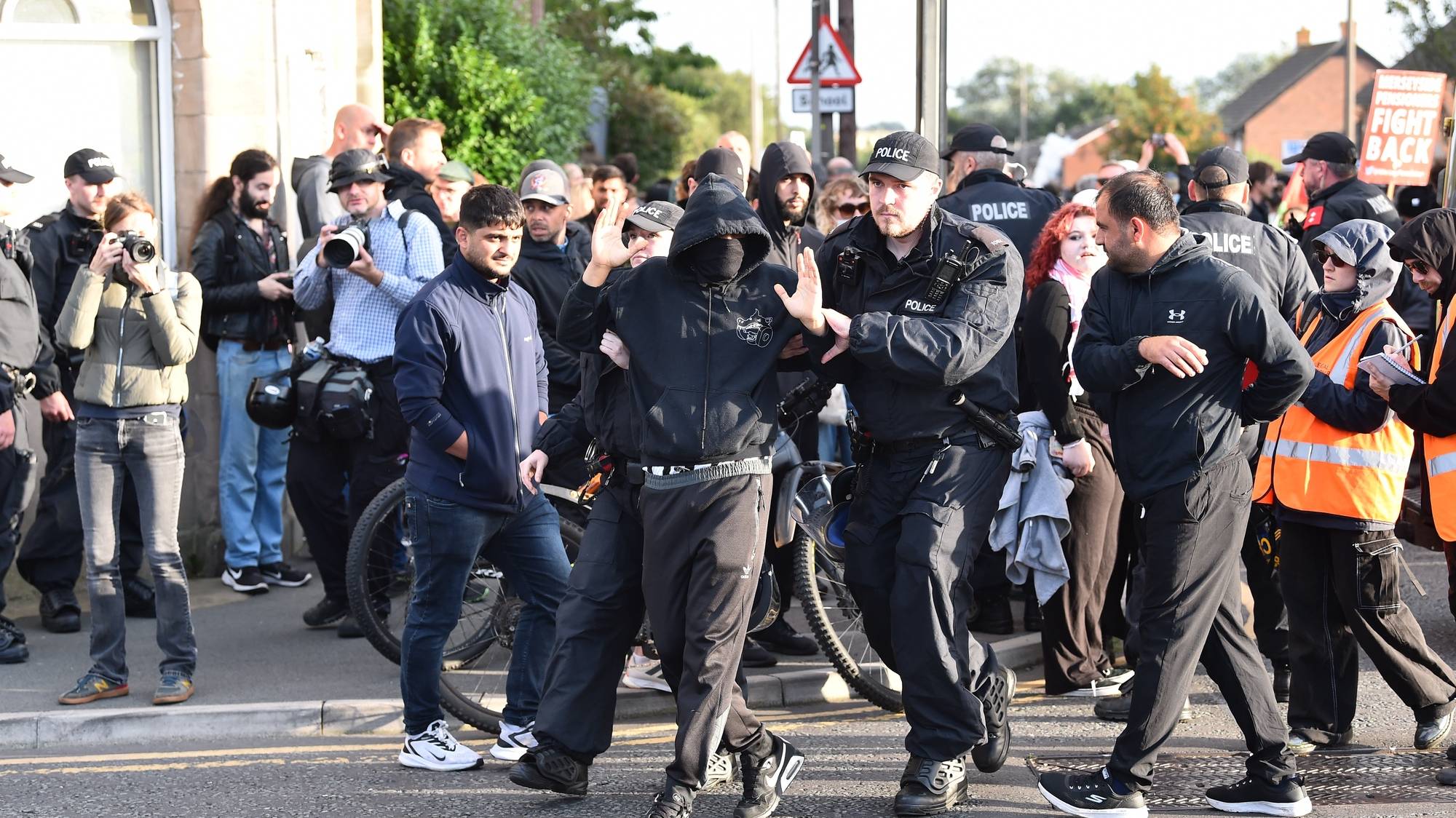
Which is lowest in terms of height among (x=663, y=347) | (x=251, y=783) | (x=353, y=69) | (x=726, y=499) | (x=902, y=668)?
(x=251, y=783)

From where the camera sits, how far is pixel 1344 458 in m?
5.62

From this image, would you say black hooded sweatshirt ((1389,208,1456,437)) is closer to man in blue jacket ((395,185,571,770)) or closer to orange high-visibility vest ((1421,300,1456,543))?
orange high-visibility vest ((1421,300,1456,543))

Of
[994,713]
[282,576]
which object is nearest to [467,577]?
[994,713]

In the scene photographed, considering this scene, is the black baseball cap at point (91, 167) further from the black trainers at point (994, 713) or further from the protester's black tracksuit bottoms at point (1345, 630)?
the protester's black tracksuit bottoms at point (1345, 630)

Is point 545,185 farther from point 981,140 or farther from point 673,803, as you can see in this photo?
point 673,803

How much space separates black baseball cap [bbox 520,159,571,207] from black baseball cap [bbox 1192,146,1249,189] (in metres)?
2.82

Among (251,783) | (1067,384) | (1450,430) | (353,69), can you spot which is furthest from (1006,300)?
(353,69)

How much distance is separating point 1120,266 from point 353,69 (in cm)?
751

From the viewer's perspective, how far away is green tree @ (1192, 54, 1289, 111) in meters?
164

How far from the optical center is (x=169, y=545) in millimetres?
6457

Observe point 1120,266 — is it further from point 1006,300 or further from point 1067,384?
point 1067,384

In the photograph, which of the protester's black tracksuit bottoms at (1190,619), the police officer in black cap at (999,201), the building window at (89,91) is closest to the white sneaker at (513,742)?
the protester's black tracksuit bottoms at (1190,619)

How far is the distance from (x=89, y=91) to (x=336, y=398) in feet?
9.99

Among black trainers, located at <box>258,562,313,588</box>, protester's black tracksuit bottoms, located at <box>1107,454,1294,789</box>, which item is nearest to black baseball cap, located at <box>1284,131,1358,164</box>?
protester's black tracksuit bottoms, located at <box>1107,454,1294,789</box>
